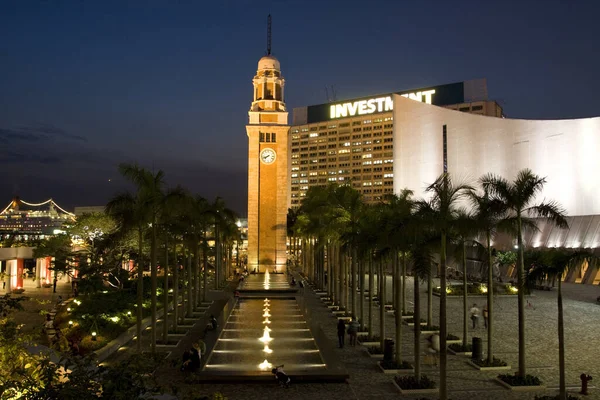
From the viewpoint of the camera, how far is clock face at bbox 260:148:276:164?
49688mm

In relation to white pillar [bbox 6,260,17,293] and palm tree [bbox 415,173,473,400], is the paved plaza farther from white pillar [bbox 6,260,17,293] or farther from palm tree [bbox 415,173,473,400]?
white pillar [bbox 6,260,17,293]

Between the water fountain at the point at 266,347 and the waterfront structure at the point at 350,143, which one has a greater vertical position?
the waterfront structure at the point at 350,143

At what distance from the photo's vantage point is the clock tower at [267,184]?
49719 mm

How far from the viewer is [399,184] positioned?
66.5 m

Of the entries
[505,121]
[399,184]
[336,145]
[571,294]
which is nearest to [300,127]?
[336,145]

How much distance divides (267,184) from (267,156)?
2.50m

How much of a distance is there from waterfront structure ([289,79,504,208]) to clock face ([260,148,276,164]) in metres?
57.5

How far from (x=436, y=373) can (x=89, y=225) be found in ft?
76.4

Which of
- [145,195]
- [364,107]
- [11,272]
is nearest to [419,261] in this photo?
[145,195]

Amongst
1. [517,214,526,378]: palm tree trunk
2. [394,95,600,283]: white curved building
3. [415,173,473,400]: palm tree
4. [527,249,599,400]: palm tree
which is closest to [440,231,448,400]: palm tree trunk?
[415,173,473,400]: palm tree

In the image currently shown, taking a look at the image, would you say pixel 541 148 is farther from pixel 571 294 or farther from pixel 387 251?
pixel 387 251

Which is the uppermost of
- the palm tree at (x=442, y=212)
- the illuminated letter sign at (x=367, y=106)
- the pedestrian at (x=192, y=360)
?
the illuminated letter sign at (x=367, y=106)

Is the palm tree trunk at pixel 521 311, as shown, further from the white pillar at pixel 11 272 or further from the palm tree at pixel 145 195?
the white pillar at pixel 11 272

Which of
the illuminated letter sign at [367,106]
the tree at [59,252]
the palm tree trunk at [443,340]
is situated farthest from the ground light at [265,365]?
the illuminated letter sign at [367,106]
